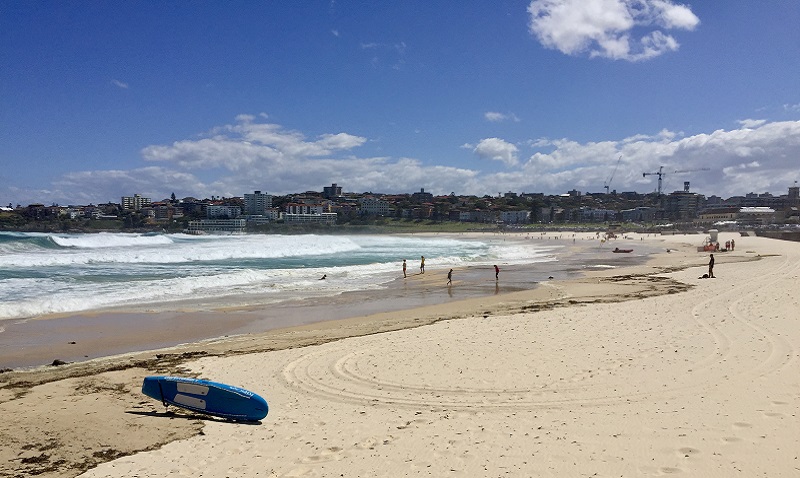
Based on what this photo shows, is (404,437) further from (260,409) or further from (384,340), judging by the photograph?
(384,340)

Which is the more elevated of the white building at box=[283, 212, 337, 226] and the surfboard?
the white building at box=[283, 212, 337, 226]

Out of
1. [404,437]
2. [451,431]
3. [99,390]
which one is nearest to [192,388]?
[99,390]

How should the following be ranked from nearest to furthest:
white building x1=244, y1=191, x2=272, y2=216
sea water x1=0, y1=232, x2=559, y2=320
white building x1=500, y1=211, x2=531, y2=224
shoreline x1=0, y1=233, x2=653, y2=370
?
shoreline x1=0, y1=233, x2=653, y2=370
sea water x1=0, y1=232, x2=559, y2=320
white building x1=500, y1=211, x2=531, y2=224
white building x1=244, y1=191, x2=272, y2=216

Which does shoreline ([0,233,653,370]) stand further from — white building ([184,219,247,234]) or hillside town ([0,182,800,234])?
white building ([184,219,247,234])

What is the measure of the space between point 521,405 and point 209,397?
4301 millimetres

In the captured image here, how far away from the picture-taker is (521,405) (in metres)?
6.85

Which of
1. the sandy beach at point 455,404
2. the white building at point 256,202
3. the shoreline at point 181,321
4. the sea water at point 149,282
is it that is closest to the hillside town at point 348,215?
the white building at point 256,202

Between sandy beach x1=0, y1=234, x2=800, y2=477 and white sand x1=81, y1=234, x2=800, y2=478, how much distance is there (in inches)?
1.1

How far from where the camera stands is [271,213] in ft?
512

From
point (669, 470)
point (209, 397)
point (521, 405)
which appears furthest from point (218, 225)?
point (669, 470)

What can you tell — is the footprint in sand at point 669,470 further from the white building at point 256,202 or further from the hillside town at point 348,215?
the white building at point 256,202

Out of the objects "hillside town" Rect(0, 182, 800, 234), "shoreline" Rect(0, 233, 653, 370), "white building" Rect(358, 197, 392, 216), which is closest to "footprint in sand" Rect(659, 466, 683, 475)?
"shoreline" Rect(0, 233, 653, 370)

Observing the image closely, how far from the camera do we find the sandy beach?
17.4 ft

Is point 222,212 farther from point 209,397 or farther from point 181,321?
point 209,397
